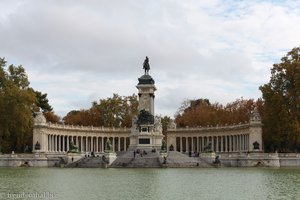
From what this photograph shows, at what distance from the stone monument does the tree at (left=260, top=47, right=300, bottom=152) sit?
1795 cm

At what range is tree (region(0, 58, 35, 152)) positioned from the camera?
7956 centimetres

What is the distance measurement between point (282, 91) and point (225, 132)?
1724 centimetres

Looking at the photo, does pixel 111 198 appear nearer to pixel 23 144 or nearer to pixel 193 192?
pixel 193 192

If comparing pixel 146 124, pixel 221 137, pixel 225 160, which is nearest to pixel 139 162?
pixel 225 160

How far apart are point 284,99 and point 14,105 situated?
3809 cm

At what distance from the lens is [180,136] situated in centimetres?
9994

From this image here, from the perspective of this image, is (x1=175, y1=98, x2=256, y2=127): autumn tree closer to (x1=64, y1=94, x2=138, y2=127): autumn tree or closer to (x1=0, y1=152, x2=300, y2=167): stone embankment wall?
(x1=64, y1=94, x2=138, y2=127): autumn tree

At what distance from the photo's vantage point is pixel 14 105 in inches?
3137

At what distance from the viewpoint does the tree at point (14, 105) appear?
3132 inches

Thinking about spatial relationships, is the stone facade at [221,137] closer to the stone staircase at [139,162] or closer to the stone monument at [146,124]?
the stone monument at [146,124]

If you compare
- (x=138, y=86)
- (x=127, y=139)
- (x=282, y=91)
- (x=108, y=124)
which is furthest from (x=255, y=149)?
(x=108, y=124)

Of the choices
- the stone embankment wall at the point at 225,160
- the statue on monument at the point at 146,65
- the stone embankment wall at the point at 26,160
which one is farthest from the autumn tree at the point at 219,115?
the stone embankment wall at the point at 26,160

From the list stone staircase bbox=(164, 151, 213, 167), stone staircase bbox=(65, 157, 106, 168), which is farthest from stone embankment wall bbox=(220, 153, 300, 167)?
stone staircase bbox=(65, 157, 106, 168)

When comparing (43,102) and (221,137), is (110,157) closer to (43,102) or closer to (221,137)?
(221,137)
